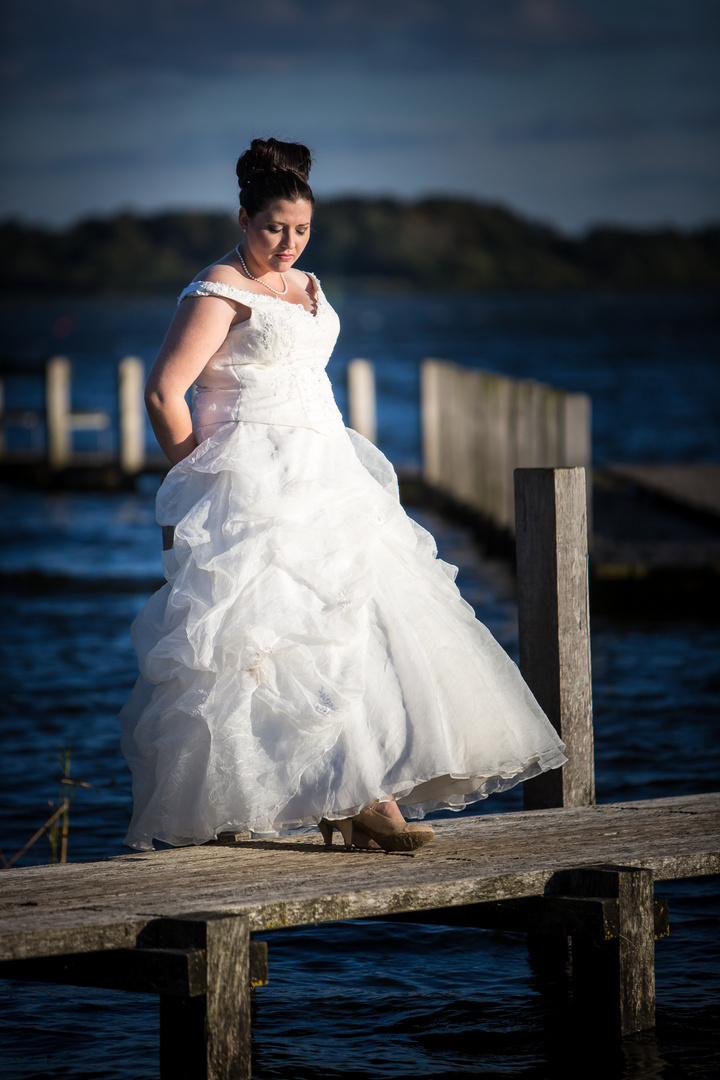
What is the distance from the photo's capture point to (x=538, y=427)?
12.2m

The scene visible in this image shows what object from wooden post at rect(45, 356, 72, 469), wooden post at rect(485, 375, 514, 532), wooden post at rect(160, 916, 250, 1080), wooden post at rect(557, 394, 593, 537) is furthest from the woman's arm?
wooden post at rect(45, 356, 72, 469)

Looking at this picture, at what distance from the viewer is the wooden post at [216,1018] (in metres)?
3.40

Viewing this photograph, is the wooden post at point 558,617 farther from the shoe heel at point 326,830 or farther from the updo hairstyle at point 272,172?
the updo hairstyle at point 272,172

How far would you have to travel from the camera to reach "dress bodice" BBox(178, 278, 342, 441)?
13.7ft

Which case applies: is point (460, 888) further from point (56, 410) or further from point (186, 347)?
point (56, 410)

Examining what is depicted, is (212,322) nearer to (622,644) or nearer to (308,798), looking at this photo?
(308,798)

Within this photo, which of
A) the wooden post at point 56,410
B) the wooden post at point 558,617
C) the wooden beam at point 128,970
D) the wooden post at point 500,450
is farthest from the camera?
the wooden post at point 56,410

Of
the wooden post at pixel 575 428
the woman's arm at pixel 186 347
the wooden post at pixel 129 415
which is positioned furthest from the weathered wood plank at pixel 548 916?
the wooden post at pixel 129 415

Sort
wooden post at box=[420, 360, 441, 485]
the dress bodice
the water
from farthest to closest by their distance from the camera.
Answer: wooden post at box=[420, 360, 441, 485]
the water
the dress bodice

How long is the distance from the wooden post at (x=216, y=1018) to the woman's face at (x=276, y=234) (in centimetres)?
183

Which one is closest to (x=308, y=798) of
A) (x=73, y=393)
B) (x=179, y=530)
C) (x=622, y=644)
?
(x=179, y=530)

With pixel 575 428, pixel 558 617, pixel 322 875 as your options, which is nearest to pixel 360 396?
pixel 575 428

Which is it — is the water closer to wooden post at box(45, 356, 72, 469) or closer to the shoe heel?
the shoe heel

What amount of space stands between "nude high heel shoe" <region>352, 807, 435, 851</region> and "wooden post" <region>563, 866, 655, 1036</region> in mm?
415
